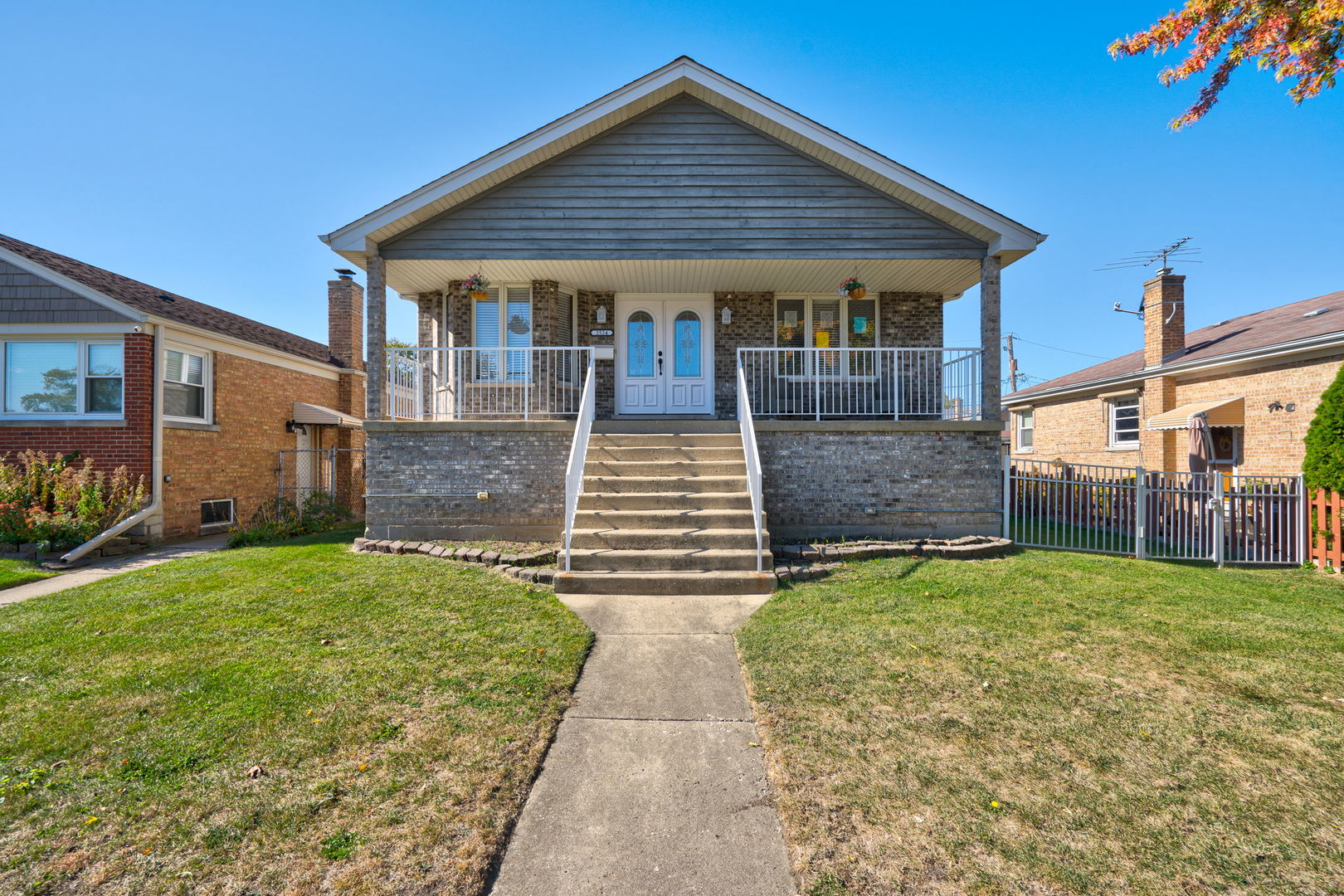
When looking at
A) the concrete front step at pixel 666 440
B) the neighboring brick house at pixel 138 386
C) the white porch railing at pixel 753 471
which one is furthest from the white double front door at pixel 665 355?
the neighboring brick house at pixel 138 386

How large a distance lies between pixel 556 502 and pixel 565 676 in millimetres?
4405

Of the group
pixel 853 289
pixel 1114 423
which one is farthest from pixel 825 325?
pixel 1114 423

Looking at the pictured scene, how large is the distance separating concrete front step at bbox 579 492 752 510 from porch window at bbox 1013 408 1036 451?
17.8 meters

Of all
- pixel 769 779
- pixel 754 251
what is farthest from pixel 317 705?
pixel 754 251

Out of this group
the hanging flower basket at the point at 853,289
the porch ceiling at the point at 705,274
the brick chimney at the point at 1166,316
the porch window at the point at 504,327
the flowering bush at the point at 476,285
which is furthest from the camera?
the brick chimney at the point at 1166,316

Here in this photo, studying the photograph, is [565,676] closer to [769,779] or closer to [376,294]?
[769,779]

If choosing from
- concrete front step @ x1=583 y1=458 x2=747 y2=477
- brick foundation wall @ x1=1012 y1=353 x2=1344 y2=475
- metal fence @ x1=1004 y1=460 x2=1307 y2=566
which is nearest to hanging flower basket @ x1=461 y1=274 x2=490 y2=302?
concrete front step @ x1=583 y1=458 x2=747 y2=477

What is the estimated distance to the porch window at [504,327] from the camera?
10.9 metres

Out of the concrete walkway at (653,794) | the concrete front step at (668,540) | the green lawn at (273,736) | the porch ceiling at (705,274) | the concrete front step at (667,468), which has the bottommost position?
the concrete walkway at (653,794)

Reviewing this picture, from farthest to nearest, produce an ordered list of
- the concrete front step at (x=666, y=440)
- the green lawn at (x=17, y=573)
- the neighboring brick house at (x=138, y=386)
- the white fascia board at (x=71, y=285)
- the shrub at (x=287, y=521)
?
1. the neighboring brick house at (x=138, y=386)
2. the white fascia board at (x=71, y=285)
3. the shrub at (x=287, y=521)
4. the concrete front step at (x=666, y=440)
5. the green lawn at (x=17, y=573)

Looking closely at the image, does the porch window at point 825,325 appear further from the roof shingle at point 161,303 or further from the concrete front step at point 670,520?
the roof shingle at point 161,303

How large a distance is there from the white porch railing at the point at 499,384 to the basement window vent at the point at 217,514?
4.76m

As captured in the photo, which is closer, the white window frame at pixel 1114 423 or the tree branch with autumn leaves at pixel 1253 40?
the tree branch with autumn leaves at pixel 1253 40

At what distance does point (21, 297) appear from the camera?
34.0 feet
